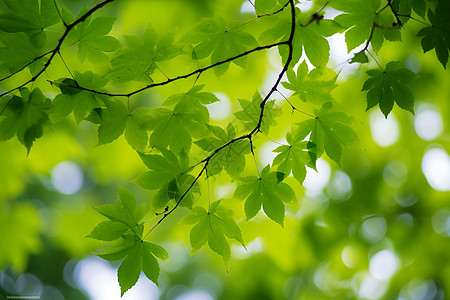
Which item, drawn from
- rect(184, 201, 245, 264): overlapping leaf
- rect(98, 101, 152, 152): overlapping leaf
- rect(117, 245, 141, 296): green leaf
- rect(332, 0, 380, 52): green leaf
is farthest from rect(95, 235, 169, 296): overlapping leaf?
rect(332, 0, 380, 52): green leaf

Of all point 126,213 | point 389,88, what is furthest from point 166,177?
point 389,88

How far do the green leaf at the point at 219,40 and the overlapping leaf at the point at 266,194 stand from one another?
1.28 feet

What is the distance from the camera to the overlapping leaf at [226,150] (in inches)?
46.2

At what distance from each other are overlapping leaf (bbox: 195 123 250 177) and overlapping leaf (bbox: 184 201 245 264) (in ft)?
0.42

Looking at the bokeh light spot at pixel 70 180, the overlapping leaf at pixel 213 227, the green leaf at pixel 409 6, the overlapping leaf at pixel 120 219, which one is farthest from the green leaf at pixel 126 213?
the bokeh light spot at pixel 70 180

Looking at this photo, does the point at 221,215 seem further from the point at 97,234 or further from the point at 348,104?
the point at 348,104

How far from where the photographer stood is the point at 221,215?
1.18m

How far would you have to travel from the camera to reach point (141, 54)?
45.4 inches

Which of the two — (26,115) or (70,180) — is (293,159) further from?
(70,180)

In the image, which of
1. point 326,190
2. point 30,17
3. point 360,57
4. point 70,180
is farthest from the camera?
point 70,180

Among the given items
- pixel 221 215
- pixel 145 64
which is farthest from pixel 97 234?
pixel 145 64

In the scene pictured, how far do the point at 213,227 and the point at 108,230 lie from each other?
34cm

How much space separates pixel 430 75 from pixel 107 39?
113 inches

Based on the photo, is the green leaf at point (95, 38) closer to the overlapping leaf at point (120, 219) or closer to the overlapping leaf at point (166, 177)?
the overlapping leaf at point (166, 177)
